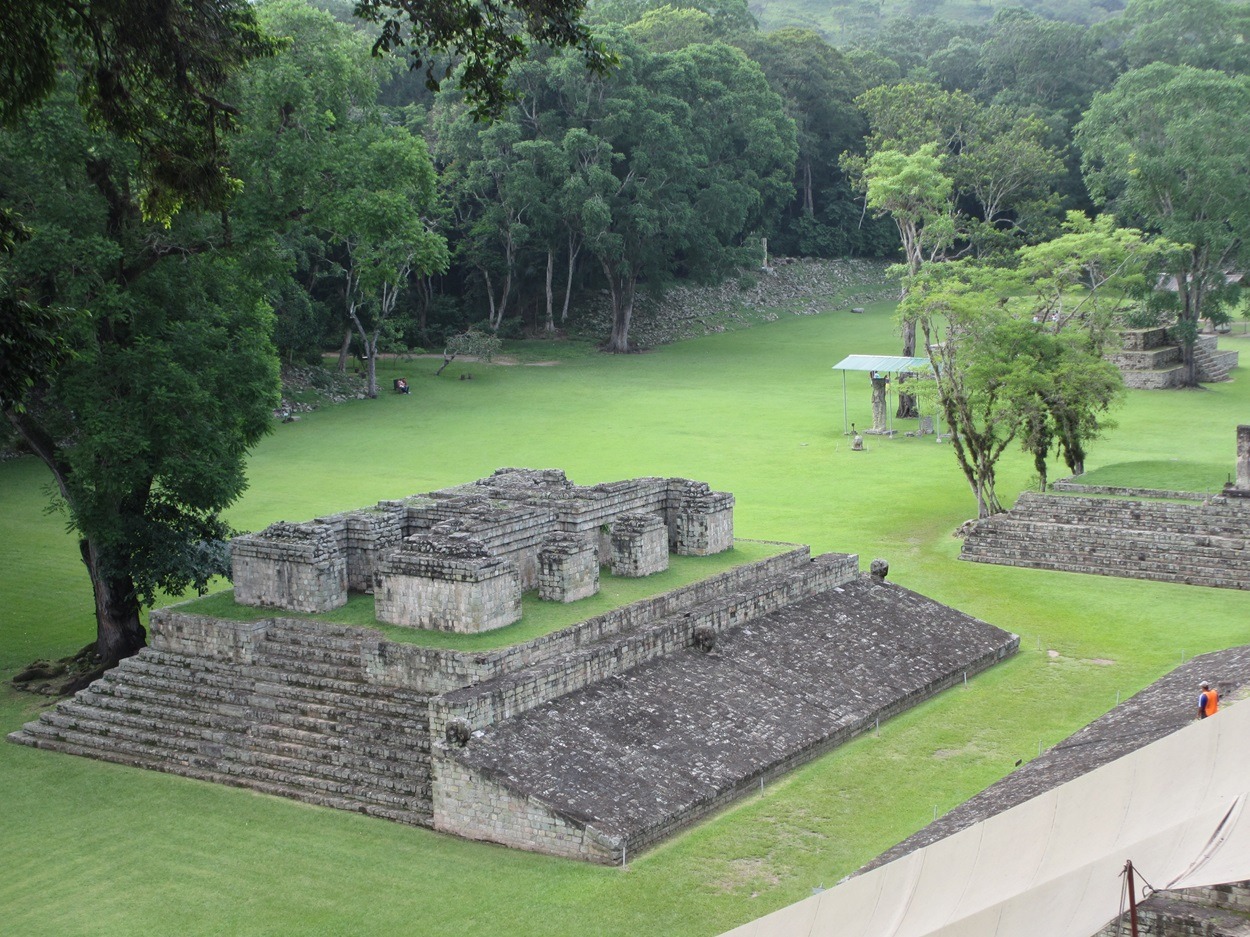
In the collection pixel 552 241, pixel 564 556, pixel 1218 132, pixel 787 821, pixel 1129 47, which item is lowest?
pixel 787 821

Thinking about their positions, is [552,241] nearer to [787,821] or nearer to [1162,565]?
[1162,565]

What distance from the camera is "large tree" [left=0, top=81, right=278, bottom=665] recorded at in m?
19.3

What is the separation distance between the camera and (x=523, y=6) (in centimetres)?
1293

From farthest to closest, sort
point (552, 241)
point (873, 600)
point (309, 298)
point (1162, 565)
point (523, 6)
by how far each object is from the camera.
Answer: point (552, 241)
point (309, 298)
point (1162, 565)
point (873, 600)
point (523, 6)

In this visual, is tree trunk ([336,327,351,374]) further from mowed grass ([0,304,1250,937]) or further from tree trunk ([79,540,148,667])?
tree trunk ([79,540,148,667])

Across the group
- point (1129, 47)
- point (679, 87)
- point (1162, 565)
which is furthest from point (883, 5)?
point (1162, 565)

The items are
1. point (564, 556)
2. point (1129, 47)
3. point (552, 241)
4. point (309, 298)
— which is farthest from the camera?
point (1129, 47)

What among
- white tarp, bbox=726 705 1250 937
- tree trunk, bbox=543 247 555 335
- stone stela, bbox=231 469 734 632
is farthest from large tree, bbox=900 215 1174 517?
tree trunk, bbox=543 247 555 335

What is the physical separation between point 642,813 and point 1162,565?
46.3 ft

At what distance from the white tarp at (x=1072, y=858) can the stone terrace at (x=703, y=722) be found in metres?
5.45

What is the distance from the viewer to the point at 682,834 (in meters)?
15.4

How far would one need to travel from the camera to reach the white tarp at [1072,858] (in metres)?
9.09

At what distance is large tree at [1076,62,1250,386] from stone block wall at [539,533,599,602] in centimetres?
3255

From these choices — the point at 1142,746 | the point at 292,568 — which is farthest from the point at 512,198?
the point at 1142,746
